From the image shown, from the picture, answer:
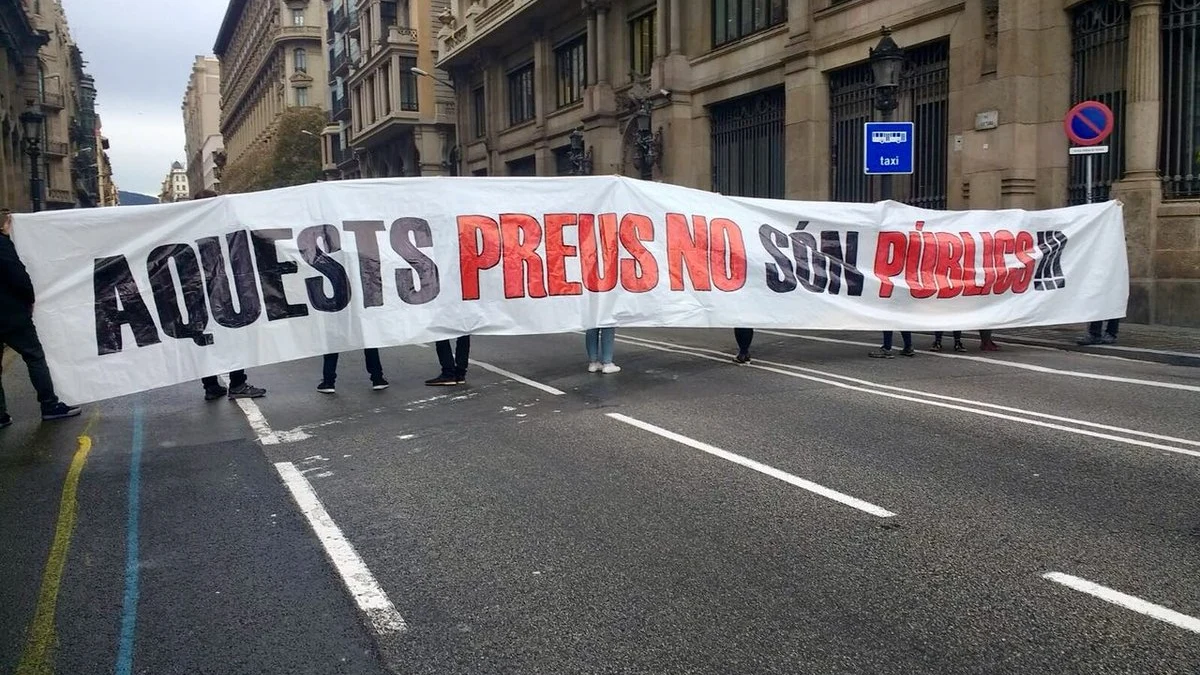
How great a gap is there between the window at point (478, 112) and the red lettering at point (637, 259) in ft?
115

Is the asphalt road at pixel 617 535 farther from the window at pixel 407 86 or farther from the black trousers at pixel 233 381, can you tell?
the window at pixel 407 86

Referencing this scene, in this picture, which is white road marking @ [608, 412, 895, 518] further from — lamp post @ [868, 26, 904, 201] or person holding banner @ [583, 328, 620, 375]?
Answer: lamp post @ [868, 26, 904, 201]

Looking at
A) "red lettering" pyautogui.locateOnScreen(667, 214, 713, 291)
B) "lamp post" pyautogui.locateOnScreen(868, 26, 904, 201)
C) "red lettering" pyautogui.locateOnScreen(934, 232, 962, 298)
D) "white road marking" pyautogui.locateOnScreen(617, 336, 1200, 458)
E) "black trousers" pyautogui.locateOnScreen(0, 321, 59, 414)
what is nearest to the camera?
"white road marking" pyautogui.locateOnScreen(617, 336, 1200, 458)

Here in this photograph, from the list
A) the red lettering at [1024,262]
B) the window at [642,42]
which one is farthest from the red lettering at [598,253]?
the window at [642,42]

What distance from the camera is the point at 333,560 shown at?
15.2ft

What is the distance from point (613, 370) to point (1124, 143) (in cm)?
1024

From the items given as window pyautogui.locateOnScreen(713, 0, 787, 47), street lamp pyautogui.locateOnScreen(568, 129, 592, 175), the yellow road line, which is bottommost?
the yellow road line

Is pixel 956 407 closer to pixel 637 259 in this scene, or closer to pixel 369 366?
pixel 637 259

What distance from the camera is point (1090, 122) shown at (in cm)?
1322

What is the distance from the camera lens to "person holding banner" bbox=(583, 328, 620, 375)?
1073 cm

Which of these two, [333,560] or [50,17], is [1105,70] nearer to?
[333,560]

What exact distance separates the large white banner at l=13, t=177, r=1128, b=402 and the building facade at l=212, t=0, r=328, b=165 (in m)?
69.2

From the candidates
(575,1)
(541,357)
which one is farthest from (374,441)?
(575,1)

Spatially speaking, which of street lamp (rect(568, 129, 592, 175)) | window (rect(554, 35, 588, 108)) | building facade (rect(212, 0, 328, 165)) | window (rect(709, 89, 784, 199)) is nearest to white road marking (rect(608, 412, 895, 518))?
window (rect(709, 89, 784, 199))
